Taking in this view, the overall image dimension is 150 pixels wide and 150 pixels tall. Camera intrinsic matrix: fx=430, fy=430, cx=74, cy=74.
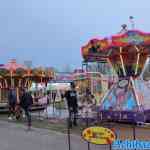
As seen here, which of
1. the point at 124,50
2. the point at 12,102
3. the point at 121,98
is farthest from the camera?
the point at 12,102

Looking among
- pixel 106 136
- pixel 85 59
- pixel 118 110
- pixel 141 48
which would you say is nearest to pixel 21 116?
pixel 85 59

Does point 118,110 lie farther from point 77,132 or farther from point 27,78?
point 27,78

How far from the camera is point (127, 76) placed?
19109 millimetres

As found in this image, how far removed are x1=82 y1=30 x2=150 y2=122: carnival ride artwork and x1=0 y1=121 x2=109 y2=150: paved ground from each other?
3.61 metres

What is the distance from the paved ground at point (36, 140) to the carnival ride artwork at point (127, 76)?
3.61 metres

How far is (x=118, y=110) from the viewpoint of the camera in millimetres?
18453

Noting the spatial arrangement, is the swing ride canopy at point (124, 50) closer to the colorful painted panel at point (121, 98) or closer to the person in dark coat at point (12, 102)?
the colorful painted panel at point (121, 98)

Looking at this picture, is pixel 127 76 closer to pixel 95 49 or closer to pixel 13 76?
pixel 95 49

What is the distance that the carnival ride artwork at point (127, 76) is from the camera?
18.0 metres

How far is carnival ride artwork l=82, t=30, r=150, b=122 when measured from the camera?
18047 millimetres

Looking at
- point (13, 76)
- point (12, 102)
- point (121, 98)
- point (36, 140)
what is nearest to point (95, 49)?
point (121, 98)

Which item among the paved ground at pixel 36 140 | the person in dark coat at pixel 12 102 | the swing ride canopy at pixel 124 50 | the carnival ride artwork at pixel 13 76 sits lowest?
the paved ground at pixel 36 140

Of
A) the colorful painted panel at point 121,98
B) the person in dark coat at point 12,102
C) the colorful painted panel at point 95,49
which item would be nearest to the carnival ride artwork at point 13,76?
the person in dark coat at point 12,102

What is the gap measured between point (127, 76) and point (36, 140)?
6468 millimetres
